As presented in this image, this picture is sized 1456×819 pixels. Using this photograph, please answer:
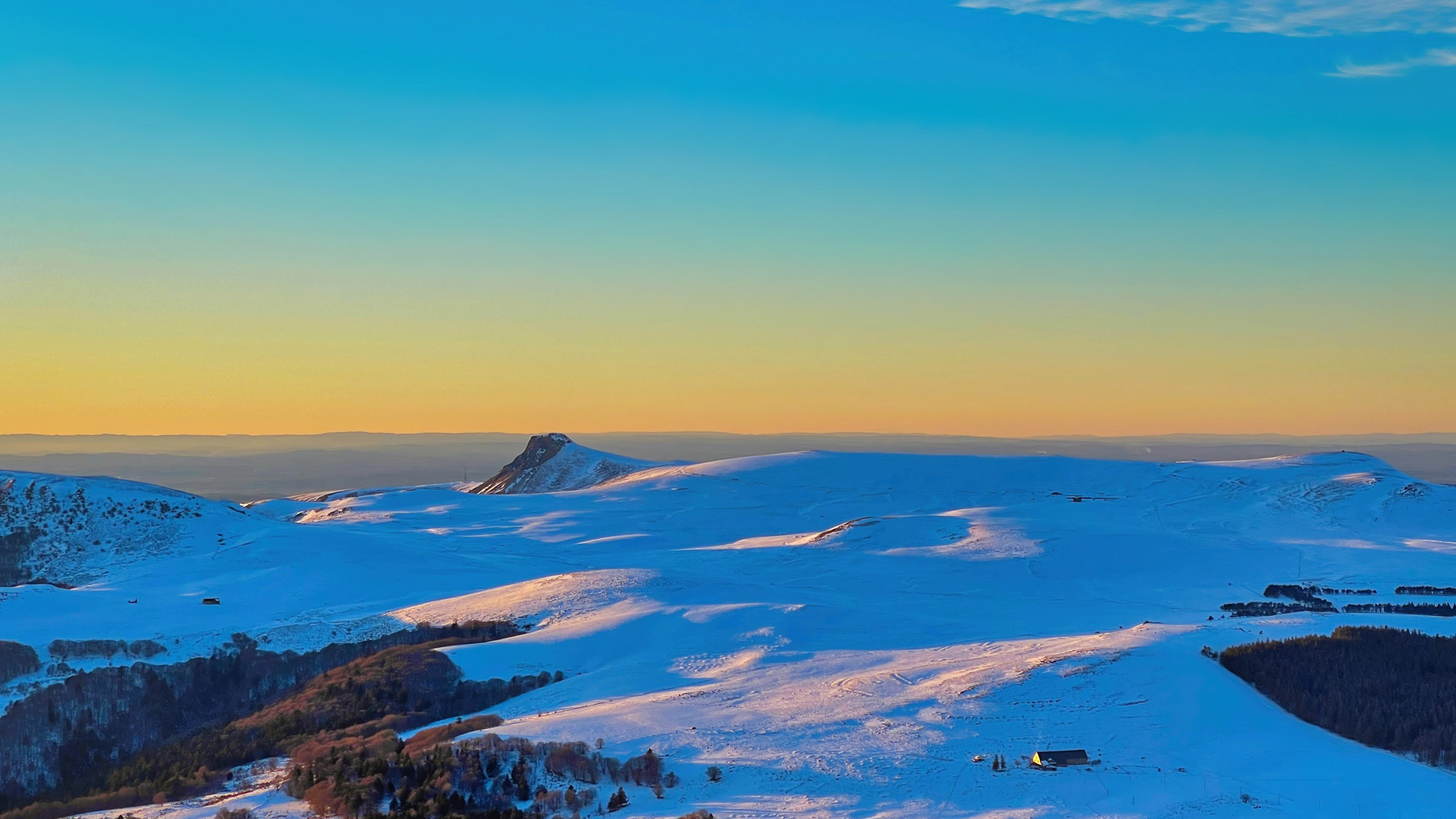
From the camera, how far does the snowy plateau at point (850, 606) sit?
24.6 m

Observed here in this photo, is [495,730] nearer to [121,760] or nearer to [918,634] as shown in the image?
[121,760]

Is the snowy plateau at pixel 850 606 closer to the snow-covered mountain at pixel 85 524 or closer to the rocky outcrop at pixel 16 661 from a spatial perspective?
the snow-covered mountain at pixel 85 524

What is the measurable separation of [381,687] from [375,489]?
67597 millimetres

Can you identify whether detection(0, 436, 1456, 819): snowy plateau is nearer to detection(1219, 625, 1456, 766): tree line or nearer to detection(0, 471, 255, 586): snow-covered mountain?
detection(0, 471, 255, 586): snow-covered mountain

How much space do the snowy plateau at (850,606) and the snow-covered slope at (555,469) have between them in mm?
11571

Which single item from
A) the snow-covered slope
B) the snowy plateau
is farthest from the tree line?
the snow-covered slope

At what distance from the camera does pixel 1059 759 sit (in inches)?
990

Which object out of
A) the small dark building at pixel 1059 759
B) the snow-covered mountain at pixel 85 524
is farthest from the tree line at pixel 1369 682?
the snow-covered mountain at pixel 85 524

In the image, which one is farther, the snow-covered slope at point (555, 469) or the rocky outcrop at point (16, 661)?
the snow-covered slope at point (555, 469)

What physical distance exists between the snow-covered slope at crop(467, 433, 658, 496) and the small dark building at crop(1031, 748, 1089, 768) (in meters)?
72.9

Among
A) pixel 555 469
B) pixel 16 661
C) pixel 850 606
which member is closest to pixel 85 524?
pixel 16 661

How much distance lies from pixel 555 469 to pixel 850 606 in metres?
62.7

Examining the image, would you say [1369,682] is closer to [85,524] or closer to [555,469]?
[85,524]

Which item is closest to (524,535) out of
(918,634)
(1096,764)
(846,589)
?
(846,589)
